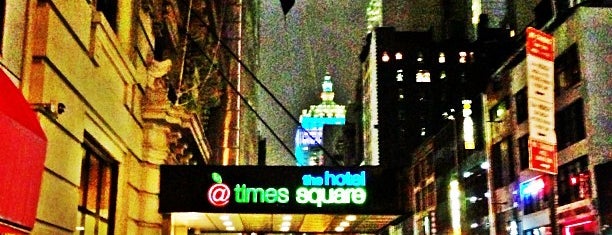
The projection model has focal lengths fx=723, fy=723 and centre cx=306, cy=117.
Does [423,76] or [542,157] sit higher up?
→ [423,76]

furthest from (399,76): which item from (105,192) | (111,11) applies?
(105,192)

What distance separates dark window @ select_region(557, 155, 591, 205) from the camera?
3691cm

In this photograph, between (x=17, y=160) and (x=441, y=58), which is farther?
(x=441, y=58)

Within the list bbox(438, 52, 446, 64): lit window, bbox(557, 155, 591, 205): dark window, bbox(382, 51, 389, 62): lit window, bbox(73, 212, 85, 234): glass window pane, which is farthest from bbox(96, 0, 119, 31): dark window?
bbox(382, 51, 389, 62): lit window

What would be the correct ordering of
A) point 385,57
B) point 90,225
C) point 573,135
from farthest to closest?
point 385,57
point 573,135
point 90,225

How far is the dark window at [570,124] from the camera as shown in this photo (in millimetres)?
38312

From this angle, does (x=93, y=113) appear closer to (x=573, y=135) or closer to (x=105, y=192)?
(x=105, y=192)

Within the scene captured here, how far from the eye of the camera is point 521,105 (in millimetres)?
47531

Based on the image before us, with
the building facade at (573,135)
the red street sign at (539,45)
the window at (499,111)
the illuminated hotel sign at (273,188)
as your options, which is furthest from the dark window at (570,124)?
the red street sign at (539,45)

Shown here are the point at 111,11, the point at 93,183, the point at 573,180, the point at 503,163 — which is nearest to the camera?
the point at 93,183

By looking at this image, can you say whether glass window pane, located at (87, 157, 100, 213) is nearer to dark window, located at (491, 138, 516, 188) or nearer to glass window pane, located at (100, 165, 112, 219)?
glass window pane, located at (100, 165, 112, 219)

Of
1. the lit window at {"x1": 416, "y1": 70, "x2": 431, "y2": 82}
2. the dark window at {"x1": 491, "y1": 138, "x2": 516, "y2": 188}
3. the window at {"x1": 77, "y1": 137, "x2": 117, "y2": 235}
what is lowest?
the window at {"x1": 77, "y1": 137, "x2": 117, "y2": 235}

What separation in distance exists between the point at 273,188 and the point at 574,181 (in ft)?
92.9

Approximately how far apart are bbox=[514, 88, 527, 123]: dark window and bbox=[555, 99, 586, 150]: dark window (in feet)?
18.0
